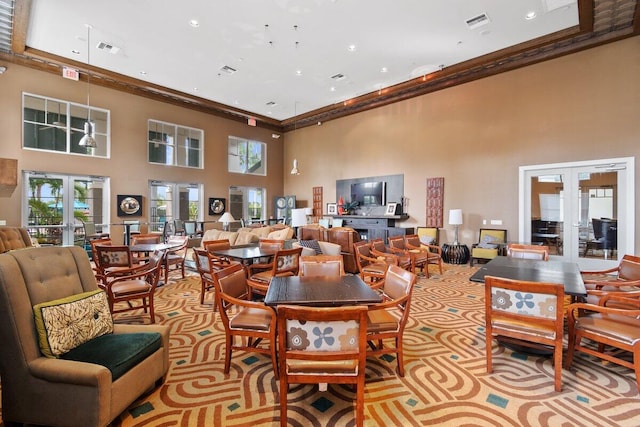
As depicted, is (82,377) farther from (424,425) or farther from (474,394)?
(474,394)

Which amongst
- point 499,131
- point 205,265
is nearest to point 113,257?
point 205,265

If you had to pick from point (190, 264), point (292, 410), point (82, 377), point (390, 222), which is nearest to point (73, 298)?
point (82, 377)

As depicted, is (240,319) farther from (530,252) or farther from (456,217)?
(456,217)

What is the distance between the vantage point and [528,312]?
7.80ft

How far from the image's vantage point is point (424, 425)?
1.98 meters

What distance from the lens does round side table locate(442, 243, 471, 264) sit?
7801mm

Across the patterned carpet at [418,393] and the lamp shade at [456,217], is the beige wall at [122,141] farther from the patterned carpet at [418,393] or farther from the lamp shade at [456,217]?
the lamp shade at [456,217]

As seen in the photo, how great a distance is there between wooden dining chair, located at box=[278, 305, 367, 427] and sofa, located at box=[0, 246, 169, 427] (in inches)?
42.1

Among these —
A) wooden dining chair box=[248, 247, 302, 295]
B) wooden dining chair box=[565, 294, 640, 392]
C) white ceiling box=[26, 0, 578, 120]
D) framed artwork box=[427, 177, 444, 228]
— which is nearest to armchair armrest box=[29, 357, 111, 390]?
wooden dining chair box=[248, 247, 302, 295]

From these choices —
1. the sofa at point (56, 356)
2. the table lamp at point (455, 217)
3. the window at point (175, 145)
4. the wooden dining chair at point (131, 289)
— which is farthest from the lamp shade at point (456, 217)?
the window at point (175, 145)

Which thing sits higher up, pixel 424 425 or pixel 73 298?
pixel 73 298

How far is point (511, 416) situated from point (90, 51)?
9.55m

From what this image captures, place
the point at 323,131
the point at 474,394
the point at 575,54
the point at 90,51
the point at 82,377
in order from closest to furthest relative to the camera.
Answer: the point at 82,377, the point at 474,394, the point at 575,54, the point at 90,51, the point at 323,131

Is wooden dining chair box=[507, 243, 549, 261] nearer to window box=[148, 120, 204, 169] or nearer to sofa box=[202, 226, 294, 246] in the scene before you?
sofa box=[202, 226, 294, 246]
